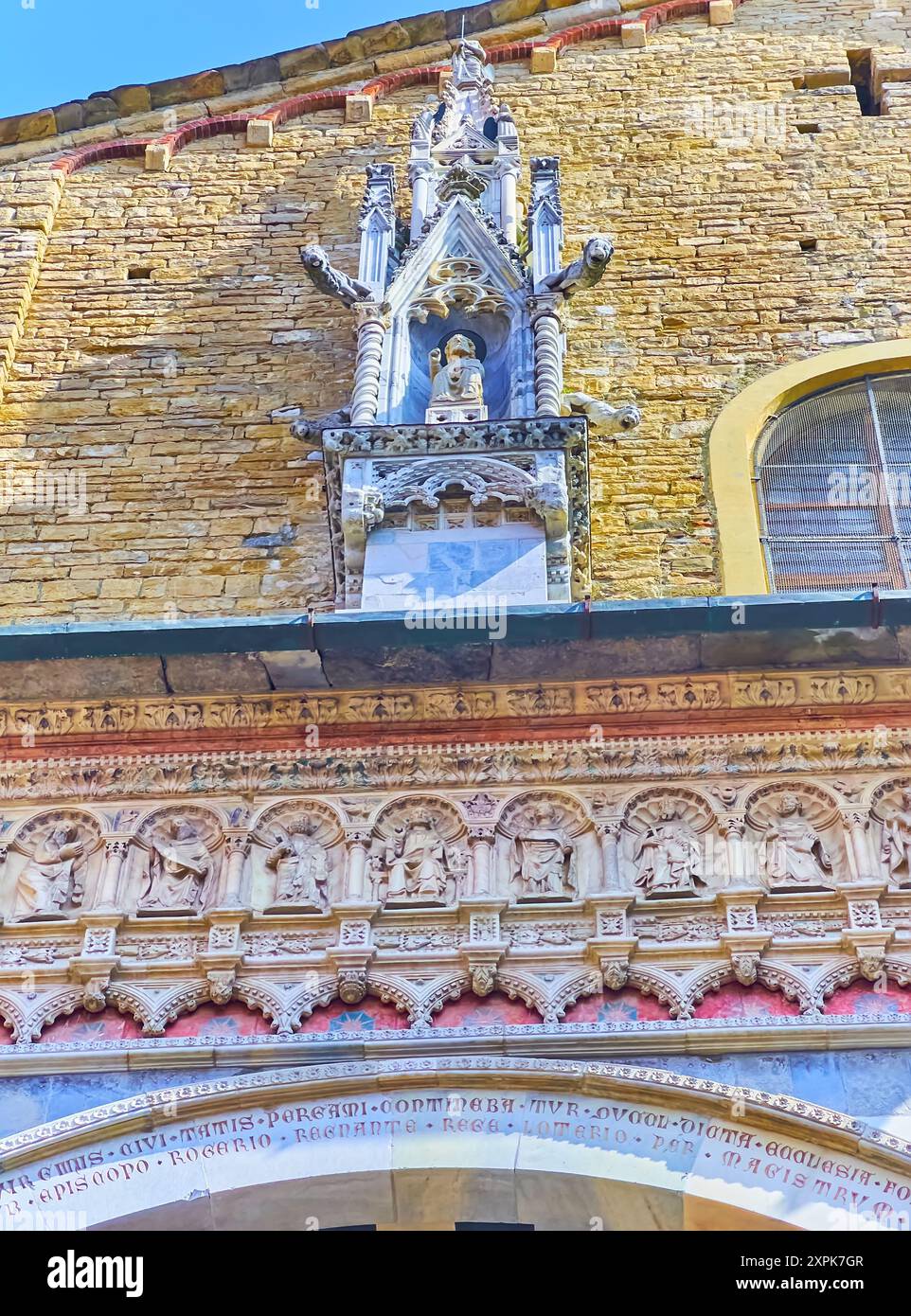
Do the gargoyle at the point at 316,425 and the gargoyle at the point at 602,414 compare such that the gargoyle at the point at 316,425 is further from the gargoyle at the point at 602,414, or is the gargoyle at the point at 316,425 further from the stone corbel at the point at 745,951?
the stone corbel at the point at 745,951

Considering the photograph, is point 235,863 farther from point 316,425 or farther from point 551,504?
point 316,425

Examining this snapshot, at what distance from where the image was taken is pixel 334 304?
10797 millimetres

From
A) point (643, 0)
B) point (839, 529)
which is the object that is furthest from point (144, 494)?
point (643, 0)

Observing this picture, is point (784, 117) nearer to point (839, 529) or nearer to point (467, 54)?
point (467, 54)

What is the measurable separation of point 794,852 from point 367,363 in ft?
12.6

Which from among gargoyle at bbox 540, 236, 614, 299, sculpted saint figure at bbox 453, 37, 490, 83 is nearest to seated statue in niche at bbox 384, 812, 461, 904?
gargoyle at bbox 540, 236, 614, 299

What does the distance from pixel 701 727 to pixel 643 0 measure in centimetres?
848

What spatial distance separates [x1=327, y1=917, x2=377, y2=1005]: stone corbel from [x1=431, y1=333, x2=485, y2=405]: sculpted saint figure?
3379 mm

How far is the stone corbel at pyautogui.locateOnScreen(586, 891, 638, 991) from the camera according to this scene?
6000 millimetres

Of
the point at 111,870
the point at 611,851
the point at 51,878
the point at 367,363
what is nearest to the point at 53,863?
the point at 51,878

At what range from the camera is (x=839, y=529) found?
9219 millimetres

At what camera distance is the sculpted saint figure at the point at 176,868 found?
643 centimetres
